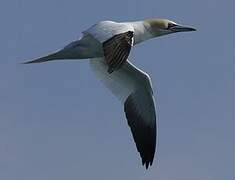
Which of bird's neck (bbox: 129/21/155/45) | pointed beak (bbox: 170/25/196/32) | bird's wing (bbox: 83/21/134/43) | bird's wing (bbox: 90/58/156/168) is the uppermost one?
bird's wing (bbox: 83/21/134/43)

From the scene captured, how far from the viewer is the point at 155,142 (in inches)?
1291

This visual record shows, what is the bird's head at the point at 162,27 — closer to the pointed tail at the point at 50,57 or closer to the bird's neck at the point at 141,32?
the bird's neck at the point at 141,32

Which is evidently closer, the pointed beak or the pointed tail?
the pointed tail

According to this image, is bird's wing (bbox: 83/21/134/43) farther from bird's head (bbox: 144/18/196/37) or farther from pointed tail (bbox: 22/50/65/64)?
bird's head (bbox: 144/18/196/37)

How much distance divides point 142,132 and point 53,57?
453 cm

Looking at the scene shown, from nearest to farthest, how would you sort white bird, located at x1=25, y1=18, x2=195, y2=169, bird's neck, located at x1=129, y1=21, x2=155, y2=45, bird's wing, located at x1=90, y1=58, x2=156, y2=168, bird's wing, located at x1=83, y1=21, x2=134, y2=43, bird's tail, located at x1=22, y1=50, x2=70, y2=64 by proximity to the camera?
1. bird's wing, located at x1=83, y1=21, x2=134, y2=43
2. bird's tail, located at x1=22, y1=50, x2=70, y2=64
3. bird's neck, located at x1=129, y1=21, x2=155, y2=45
4. white bird, located at x1=25, y1=18, x2=195, y2=169
5. bird's wing, located at x1=90, y1=58, x2=156, y2=168

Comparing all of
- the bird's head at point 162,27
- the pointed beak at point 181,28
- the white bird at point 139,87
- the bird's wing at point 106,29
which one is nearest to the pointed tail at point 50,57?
the white bird at point 139,87

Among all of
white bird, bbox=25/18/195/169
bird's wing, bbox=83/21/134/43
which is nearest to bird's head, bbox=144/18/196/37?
white bird, bbox=25/18/195/169

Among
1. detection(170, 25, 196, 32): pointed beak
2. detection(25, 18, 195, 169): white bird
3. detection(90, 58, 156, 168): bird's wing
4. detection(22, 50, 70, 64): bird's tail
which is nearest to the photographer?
detection(22, 50, 70, 64): bird's tail

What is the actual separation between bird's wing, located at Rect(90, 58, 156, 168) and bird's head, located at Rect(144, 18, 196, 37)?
1505mm

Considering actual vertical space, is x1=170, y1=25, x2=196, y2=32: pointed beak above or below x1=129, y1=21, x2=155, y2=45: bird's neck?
below

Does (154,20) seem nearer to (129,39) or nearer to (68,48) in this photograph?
(68,48)

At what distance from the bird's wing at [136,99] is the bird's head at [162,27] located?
59.2 inches

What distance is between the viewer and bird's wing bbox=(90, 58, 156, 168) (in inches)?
1265
